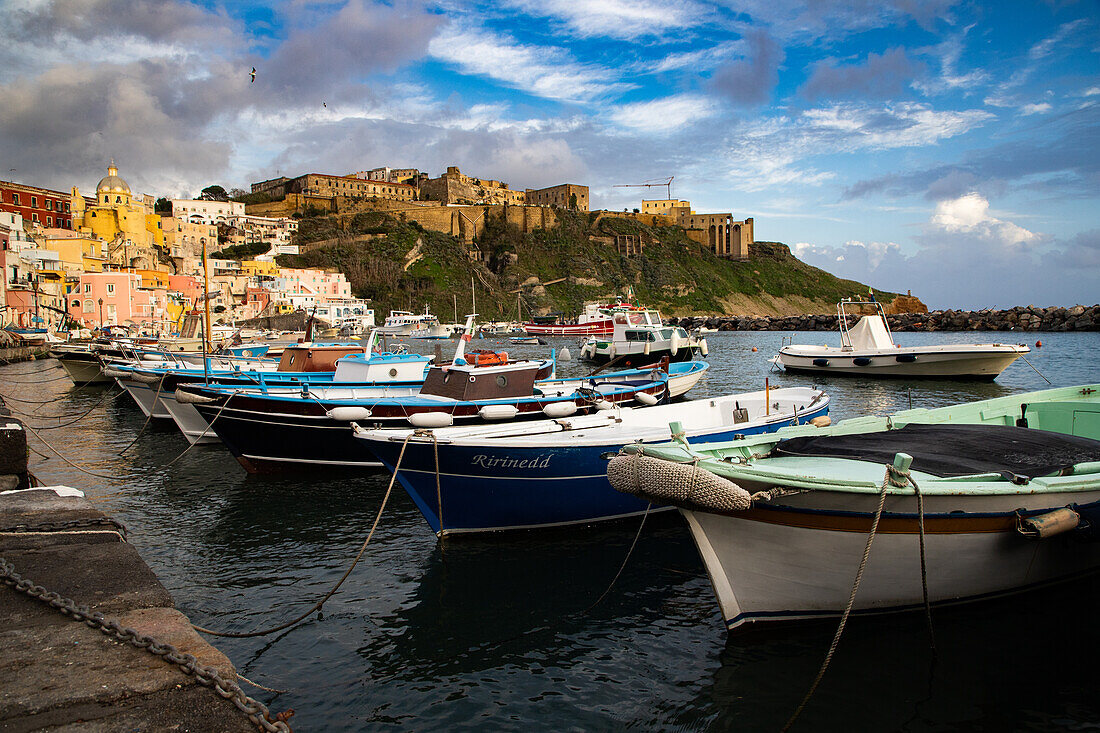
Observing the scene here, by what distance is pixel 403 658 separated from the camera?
276 inches

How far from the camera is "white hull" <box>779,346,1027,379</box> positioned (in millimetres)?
30438

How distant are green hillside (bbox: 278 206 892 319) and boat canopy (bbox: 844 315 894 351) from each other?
8418cm

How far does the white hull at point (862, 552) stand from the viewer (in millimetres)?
6145

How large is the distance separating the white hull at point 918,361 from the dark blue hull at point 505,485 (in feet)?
86.4

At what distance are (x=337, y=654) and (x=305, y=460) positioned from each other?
8.32 m

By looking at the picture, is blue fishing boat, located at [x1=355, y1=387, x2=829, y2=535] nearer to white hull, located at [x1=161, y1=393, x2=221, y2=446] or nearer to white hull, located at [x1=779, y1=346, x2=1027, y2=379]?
white hull, located at [x1=161, y1=393, x2=221, y2=446]

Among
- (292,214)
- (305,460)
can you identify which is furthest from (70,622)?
(292,214)

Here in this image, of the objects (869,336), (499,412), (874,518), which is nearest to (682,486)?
(874,518)

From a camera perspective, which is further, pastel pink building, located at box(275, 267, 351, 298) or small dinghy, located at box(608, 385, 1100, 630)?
pastel pink building, located at box(275, 267, 351, 298)

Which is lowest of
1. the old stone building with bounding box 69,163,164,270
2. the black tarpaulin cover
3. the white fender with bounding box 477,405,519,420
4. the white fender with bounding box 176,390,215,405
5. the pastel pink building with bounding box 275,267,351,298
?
the white fender with bounding box 477,405,519,420

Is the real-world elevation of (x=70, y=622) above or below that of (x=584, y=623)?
above

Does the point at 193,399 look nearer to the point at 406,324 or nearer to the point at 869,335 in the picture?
the point at 869,335

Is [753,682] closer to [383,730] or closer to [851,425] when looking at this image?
[383,730]

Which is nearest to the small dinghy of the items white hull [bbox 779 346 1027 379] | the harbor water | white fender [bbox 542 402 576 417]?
the harbor water
